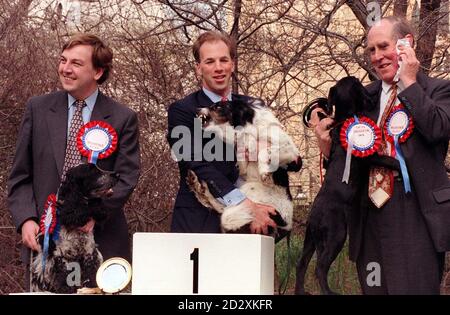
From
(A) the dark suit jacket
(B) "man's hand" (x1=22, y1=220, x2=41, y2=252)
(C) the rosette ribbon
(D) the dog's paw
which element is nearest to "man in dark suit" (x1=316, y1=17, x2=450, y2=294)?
(D) the dog's paw

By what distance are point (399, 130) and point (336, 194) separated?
367 millimetres

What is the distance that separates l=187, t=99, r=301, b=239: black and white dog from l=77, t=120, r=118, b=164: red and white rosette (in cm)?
40

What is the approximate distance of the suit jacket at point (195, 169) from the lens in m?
3.93

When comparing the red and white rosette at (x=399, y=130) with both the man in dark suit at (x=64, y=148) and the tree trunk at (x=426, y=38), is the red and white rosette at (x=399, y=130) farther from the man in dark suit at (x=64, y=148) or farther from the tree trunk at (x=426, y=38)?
the tree trunk at (x=426, y=38)

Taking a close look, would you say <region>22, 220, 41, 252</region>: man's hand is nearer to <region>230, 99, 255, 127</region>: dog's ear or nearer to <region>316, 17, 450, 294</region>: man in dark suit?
<region>230, 99, 255, 127</region>: dog's ear

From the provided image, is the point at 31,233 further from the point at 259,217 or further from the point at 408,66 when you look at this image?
the point at 408,66

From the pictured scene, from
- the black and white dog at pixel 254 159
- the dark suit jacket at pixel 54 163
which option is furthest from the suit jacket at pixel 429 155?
the dark suit jacket at pixel 54 163

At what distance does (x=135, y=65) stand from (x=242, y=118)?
2.87m

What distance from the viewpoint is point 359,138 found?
3760mm

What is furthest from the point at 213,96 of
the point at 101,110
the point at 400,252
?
the point at 400,252

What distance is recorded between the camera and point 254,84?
654cm

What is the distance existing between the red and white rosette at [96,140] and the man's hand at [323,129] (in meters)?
0.89
